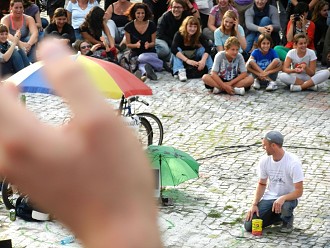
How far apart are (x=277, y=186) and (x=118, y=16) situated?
877cm

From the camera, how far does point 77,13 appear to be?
17328 millimetres

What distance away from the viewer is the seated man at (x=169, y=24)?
16938mm

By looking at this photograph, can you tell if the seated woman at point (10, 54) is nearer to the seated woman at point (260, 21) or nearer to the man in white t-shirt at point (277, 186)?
the seated woman at point (260, 21)

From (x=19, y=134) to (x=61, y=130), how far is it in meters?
0.07

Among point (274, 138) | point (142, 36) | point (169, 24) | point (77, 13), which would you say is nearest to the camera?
point (274, 138)

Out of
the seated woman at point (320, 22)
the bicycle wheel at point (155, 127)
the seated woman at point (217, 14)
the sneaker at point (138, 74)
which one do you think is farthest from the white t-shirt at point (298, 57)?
the bicycle wheel at point (155, 127)

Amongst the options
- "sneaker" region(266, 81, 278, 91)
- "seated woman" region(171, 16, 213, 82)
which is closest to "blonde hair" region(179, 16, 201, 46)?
"seated woman" region(171, 16, 213, 82)

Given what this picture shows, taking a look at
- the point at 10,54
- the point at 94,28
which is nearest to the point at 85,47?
the point at 94,28

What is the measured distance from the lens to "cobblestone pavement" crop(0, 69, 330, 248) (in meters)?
9.60

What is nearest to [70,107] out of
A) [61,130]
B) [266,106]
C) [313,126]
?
[61,130]

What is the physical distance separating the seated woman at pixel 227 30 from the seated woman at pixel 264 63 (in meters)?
0.86

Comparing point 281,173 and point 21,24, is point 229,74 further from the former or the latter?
point 281,173

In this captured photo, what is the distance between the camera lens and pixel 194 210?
10312mm

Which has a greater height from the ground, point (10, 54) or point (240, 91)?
point (10, 54)
